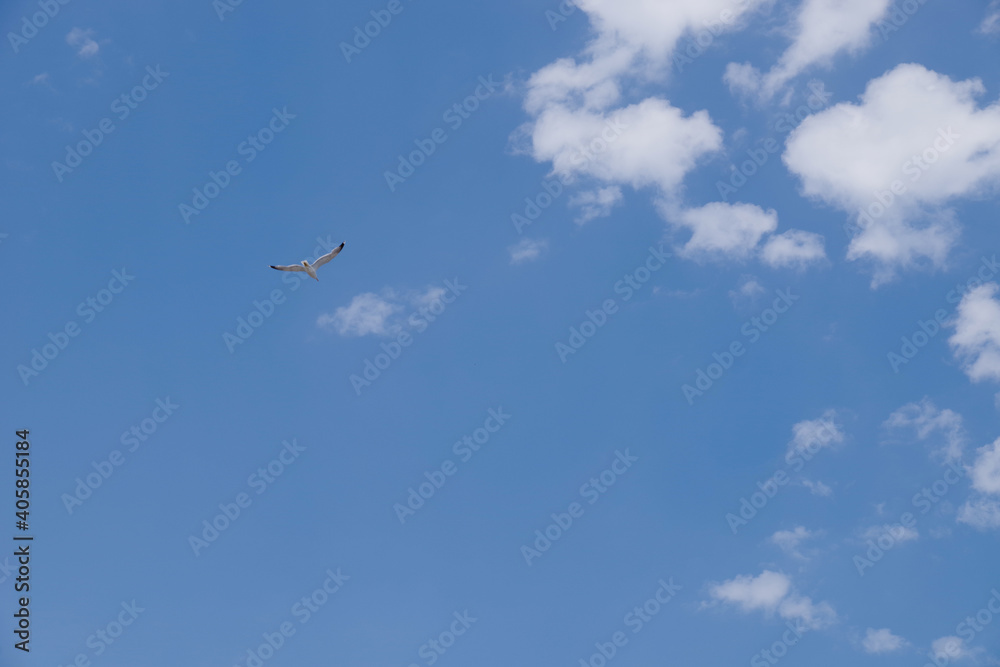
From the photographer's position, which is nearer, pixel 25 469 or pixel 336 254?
pixel 25 469

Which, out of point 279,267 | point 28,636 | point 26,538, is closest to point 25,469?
point 26,538

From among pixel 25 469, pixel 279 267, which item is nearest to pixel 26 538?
pixel 25 469

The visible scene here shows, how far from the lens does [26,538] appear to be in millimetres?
66812

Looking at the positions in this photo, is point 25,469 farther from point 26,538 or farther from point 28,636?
point 28,636

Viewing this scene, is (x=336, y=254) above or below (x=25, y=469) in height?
above

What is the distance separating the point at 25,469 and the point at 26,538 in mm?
5103

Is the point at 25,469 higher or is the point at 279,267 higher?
the point at 279,267

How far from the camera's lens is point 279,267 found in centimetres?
7350

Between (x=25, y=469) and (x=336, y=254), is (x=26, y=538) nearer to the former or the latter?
(x=25, y=469)

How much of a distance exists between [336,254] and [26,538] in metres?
31.4

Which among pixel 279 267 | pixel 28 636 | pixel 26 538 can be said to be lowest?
pixel 28 636

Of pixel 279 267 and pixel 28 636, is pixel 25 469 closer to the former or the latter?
pixel 28 636

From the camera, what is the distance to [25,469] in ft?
222

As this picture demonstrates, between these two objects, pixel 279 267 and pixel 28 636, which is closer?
pixel 28 636
